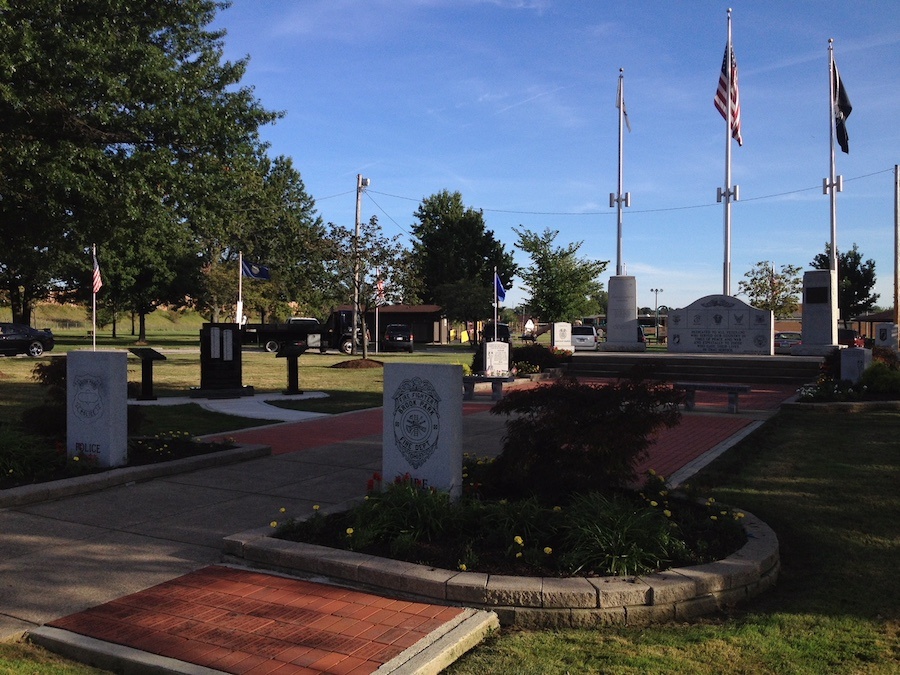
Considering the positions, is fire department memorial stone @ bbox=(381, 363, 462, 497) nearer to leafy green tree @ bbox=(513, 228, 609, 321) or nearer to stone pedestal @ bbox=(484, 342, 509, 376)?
stone pedestal @ bbox=(484, 342, 509, 376)

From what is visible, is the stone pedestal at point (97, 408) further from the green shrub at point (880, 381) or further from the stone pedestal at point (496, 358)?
the green shrub at point (880, 381)

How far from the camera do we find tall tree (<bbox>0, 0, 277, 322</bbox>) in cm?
1452

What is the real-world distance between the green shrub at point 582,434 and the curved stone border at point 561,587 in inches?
45.2

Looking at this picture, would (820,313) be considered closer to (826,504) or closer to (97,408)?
(826,504)

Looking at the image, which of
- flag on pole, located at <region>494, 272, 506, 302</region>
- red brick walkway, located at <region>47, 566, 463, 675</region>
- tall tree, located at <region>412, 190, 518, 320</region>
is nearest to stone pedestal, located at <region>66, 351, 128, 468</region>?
red brick walkway, located at <region>47, 566, 463, 675</region>

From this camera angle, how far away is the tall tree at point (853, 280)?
59.0 m

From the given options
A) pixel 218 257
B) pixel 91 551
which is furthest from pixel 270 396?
pixel 218 257

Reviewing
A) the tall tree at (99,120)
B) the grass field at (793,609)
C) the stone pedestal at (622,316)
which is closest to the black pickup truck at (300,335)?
the stone pedestal at (622,316)

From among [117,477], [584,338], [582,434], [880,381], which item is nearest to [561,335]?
[584,338]

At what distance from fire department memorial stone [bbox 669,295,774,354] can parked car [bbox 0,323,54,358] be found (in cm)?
2474

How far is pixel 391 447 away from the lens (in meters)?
6.48

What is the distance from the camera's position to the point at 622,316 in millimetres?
30797

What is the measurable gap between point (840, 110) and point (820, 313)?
9.66 m

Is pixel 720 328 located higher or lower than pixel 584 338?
higher
